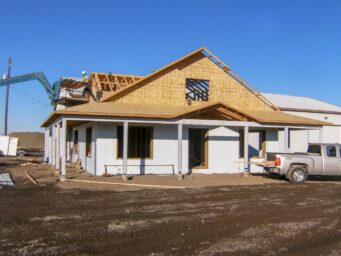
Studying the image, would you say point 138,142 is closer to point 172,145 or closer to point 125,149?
point 172,145

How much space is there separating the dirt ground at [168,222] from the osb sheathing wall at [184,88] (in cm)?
776

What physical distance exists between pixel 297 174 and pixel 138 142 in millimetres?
7541

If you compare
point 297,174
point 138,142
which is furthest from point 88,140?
point 297,174

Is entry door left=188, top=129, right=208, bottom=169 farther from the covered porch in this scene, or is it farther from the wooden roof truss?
the wooden roof truss

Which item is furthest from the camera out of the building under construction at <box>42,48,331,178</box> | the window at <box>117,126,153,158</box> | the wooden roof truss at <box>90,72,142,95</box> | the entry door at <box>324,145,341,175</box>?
the wooden roof truss at <box>90,72,142,95</box>

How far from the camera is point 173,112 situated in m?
19.5

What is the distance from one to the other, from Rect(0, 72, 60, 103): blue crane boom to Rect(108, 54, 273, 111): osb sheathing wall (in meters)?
8.37

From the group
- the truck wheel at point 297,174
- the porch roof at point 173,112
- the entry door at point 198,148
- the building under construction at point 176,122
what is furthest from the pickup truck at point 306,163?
the entry door at point 198,148

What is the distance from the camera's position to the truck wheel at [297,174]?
18.0 meters

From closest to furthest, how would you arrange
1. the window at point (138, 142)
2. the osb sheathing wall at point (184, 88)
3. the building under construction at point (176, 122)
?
the building under construction at point (176, 122) < the window at point (138, 142) < the osb sheathing wall at point (184, 88)

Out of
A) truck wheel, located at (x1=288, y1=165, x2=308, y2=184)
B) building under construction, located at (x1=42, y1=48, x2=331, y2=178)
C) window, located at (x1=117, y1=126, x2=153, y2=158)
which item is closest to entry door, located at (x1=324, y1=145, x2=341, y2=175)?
truck wheel, located at (x1=288, y1=165, x2=308, y2=184)

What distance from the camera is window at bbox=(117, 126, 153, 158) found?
20.2 metres

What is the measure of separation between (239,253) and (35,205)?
6508 millimetres

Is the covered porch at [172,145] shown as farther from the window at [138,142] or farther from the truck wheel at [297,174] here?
the truck wheel at [297,174]
